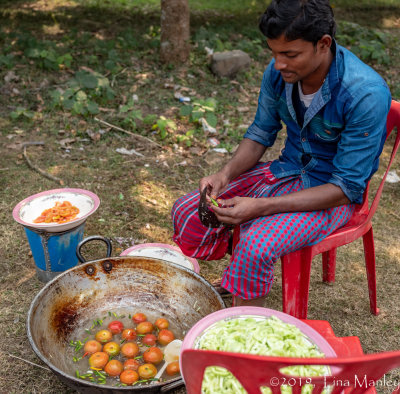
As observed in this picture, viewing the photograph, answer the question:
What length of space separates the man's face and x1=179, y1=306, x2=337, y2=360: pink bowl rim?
1.14m

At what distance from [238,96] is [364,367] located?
4.92 metres

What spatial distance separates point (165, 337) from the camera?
96.0 inches

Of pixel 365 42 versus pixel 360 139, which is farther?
pixel 365 42

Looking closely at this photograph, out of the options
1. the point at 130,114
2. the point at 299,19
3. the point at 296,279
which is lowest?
the point at 130,114

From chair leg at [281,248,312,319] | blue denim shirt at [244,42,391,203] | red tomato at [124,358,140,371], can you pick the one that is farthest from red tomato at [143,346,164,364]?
blue denim shirt at [244,42,391,203]

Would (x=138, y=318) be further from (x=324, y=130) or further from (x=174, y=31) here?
(x=174, y=31)

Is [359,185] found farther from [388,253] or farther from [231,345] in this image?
[388,253]

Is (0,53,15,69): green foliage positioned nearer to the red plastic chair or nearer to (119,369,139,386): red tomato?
the red plastic chair

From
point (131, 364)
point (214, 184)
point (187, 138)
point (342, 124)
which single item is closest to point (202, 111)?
point (187, 138)

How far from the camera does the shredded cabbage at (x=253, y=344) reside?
1.46 m

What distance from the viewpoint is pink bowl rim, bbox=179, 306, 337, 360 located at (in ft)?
5.26

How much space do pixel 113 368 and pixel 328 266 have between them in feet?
5.53

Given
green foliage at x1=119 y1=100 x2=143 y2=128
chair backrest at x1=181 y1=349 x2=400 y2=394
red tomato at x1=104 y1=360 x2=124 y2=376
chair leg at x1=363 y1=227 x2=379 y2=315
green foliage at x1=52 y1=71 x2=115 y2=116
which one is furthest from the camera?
A: green foliage at x1=52 y1=71 x2=115 y2=116

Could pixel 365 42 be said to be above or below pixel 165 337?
above
